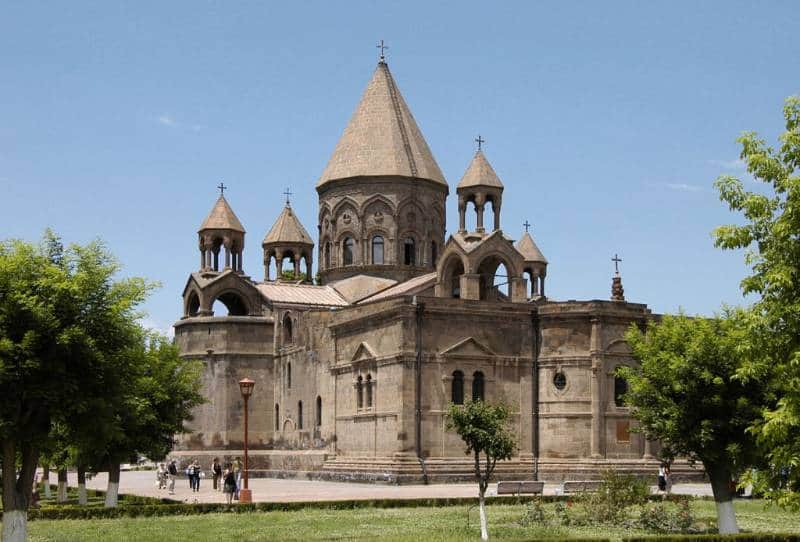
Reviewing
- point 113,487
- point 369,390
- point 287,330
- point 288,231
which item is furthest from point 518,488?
point 288,231

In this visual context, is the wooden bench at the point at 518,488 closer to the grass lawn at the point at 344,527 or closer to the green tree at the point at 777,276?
the grass lawn at the point at 344,527

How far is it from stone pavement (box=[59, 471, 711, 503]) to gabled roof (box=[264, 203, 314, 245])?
16.1 meters

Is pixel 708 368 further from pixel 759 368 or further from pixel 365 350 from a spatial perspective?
pixel 365 350

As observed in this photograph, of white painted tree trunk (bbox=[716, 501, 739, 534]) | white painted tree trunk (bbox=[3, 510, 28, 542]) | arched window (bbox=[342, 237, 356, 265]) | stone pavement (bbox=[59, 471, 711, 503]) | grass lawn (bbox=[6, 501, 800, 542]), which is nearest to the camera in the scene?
white painted tree trunk (bbox=[3, 510, 28, 542])

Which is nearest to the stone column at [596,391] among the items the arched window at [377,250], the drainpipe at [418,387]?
the drainpipe at [418,387]

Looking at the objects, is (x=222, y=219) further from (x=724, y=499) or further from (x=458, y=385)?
(x=724, y=499)

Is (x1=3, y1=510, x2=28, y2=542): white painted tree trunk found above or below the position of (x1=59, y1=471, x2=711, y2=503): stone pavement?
above

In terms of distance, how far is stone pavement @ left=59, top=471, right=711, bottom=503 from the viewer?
35469 millimetres

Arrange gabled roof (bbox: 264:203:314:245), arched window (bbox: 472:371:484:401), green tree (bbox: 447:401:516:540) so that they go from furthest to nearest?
gabled roof (bbox: 264:203:314:245)
arched window (bbox: 472:371:484:401)
green tree (bbox: 447:401:516:540)

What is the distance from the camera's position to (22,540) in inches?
827

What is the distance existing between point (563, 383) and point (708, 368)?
19596 mm

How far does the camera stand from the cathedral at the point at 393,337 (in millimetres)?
42531

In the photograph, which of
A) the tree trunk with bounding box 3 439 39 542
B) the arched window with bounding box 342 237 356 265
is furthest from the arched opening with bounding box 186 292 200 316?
the tree trunk with bounding box 3 439 39 542

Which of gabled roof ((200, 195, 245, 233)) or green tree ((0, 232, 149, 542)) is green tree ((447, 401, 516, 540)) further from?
gabled roof ((200, 195, 245, 233))
